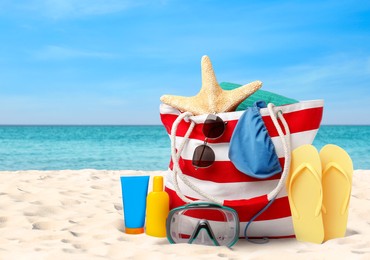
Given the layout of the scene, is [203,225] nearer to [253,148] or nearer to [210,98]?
[253,148]

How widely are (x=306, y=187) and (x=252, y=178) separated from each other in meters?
0.26

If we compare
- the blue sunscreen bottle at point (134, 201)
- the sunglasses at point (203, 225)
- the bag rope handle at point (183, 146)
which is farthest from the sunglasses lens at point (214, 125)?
the blue sunscreen bottle at point (134, 201)

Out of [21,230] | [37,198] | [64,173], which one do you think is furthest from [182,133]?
[64,173]

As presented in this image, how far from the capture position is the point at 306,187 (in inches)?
90.4

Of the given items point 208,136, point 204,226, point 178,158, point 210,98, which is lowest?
point 204,226

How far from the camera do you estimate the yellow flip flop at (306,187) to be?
2287 millimetres

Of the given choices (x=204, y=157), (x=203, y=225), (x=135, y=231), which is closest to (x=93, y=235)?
(x=135, y=231)

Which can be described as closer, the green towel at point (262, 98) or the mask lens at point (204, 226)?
the mask lens at point (204, 226)

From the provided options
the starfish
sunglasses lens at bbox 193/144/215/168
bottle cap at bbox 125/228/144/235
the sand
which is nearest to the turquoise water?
the sand

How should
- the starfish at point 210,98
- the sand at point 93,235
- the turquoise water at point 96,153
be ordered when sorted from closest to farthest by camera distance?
1. the sand at point 93,235
2. the starfish at point 210,98
3. the turquoise water at point 96,153

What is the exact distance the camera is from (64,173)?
17.1 feet

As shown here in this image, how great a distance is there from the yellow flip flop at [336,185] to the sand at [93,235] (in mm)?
133

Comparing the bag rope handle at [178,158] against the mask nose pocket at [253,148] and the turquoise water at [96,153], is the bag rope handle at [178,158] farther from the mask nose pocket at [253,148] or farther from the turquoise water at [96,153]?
the turquoise water at [96,153]

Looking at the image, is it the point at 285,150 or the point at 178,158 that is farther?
the point at 178,158
